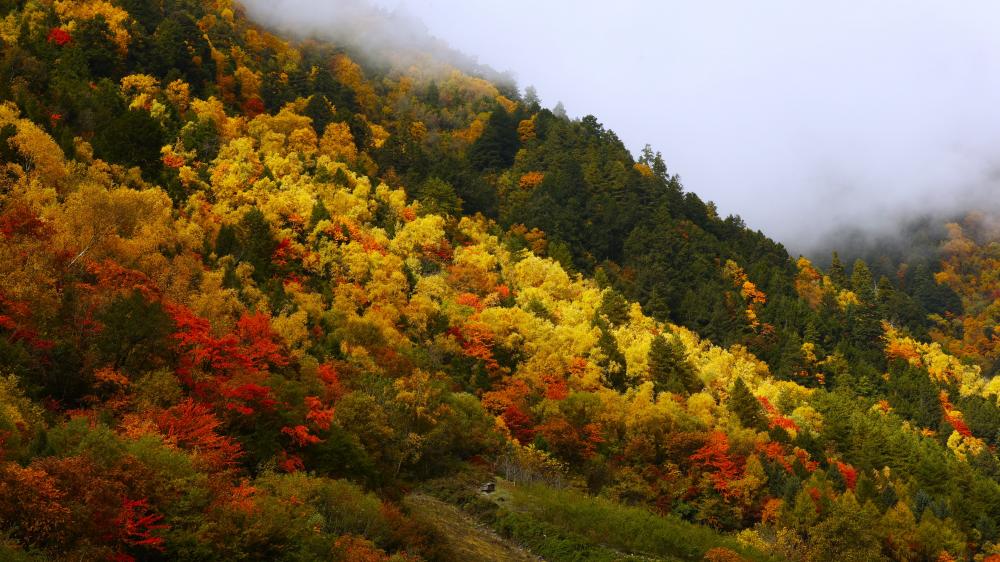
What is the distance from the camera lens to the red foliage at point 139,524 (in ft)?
66.2

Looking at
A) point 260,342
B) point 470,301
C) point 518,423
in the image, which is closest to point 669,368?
point 470,301

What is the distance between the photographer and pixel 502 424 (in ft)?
183

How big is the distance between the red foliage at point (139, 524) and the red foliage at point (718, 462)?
Answer: 4382 cm

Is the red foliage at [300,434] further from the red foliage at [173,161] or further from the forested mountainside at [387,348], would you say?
the red foliage at [173,161]

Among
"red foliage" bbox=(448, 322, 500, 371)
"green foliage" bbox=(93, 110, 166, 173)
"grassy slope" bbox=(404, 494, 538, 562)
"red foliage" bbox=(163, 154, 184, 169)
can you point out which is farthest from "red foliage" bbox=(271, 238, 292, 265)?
"grassy slope" bbox=(404, 494, 538, 562)

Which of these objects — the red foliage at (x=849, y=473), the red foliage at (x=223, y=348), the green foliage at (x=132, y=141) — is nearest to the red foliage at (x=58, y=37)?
the green foliage at (x=132, y=141)

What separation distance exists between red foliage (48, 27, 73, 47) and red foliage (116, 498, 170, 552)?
231 ft

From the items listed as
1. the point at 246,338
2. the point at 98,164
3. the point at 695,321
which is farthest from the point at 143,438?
the point at 695,321

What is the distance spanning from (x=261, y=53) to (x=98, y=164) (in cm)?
6326

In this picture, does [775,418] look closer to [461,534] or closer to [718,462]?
[718,462]

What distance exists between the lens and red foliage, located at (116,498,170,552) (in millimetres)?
20188

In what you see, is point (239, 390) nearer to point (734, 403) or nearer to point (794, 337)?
point (734, 403)

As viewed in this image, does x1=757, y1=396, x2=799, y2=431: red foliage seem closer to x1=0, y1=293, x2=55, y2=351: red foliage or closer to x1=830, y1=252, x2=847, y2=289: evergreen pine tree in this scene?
x1=830, y1=252, x2=847, y2=289: evergreen pine tree

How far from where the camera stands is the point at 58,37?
76.9m
